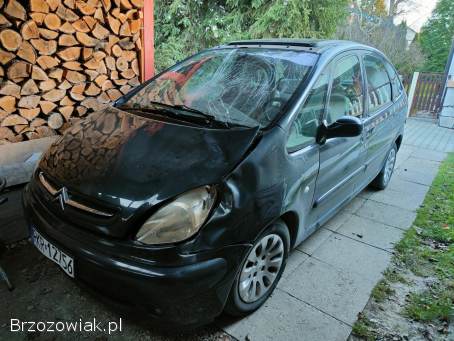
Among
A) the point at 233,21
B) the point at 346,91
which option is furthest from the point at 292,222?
the point at 233,21

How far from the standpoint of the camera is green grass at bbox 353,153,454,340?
2.25m

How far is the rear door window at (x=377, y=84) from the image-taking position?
3.11 meters

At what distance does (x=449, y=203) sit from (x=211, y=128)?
11.3 feet

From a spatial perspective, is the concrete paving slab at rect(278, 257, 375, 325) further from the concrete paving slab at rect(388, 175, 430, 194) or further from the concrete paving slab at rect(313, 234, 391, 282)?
the concrete paving slab at rect(388, 175, 430, 194)

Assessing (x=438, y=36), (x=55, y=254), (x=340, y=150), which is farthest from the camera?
(x=438, y=36)

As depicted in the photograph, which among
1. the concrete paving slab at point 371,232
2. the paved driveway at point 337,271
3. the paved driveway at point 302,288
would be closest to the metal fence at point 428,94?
the paved driveway at point 337,271

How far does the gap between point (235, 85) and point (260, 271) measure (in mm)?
1287

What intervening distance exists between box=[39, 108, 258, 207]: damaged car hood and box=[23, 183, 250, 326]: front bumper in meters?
0.24

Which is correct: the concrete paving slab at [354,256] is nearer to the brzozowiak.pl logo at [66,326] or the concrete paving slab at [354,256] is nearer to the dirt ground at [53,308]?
the dirt ground at [53,308]

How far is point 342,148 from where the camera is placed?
2602 mm

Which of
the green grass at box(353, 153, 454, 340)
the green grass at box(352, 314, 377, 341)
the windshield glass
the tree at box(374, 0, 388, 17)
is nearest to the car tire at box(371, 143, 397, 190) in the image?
the green grass at box(353, 153, 454, 340)

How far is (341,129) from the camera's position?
2.27m

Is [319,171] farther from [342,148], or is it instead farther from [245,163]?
[245,163]

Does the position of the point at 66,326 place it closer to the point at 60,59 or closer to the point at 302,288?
the point at 302,288
